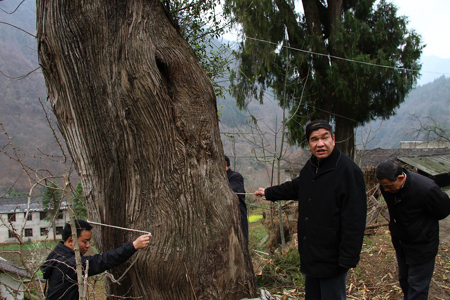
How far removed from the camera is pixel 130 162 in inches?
98.4

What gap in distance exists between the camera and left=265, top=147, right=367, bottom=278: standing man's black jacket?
2170mm

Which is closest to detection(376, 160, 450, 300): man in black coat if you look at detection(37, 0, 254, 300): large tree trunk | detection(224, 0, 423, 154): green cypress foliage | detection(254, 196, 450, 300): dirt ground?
detection(254, 196, 450, 300): dirt ground

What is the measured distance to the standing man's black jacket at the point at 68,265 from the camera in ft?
7.73

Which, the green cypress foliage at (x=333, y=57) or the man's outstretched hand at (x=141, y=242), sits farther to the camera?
the green cypress foliage at (x=333, y=57)

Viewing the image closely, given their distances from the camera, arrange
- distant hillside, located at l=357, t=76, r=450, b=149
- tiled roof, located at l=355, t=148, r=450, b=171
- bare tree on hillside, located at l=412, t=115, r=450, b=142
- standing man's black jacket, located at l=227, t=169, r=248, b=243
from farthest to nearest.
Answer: distant hillside, located at l=357, t=76, r=450, b=149 → tiled roof, located at l=355, t=148, r=450, b=171 → bare tree on hillside, located at l=412, t=115, r=450, b=142 → standing man's black jacket, located at l=227, t=169, r=248, b=243

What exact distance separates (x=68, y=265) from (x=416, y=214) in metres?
2.88

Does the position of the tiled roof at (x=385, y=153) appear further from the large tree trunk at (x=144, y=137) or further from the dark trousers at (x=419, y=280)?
the large tree trunk at (x=144, y=137)

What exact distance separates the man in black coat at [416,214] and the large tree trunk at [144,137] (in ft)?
4.80

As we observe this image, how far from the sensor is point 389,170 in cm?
263

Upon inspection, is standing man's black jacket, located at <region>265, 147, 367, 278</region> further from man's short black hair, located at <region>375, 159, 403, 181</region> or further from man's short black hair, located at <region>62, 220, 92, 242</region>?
man's short black hair, located at <region>62, 220, 92, 242</region>

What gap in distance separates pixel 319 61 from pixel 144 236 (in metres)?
8.04

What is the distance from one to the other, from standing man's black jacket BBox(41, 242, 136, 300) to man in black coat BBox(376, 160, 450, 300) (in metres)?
2.22

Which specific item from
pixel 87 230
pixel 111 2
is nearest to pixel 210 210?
pixel 87 230

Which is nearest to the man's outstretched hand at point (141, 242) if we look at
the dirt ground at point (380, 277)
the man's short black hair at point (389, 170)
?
the dirt ground at point (380, 277)
